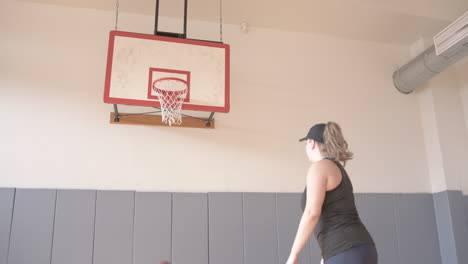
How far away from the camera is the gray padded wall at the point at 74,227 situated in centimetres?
411

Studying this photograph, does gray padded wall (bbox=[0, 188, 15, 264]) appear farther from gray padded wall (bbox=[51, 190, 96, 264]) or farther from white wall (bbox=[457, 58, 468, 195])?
white wall (bbox=[457, 58, 468, 195])

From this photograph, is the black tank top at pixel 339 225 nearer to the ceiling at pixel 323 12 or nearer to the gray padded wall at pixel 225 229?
the gray padded wall at pixel 225 229

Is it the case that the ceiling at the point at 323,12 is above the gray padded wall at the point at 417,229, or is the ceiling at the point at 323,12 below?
above

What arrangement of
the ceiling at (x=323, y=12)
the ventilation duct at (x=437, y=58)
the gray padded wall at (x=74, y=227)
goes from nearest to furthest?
the gray padded wall at (x=74, y=227)
the ventilation duct at (x=437, y=58)
the ceiling at (x=323, y=12)

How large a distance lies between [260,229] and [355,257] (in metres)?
2.34

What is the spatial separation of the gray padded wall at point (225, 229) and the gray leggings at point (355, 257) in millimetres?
2206

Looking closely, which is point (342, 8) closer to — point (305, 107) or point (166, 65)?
point (305, 107)

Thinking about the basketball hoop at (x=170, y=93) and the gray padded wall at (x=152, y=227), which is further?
the gray padded wall at (x=152, y=227)

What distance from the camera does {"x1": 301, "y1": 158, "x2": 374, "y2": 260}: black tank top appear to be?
233 centimetres

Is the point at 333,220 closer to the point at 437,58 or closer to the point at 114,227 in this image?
the point at 114,227

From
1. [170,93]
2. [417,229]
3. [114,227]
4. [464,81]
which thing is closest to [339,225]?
[170,93]

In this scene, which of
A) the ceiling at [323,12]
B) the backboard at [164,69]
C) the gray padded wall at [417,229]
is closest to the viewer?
the backboard at [164,69]

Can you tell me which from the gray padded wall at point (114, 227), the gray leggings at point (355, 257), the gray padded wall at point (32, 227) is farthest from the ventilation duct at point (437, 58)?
the gray padded wall at point (32, 227)

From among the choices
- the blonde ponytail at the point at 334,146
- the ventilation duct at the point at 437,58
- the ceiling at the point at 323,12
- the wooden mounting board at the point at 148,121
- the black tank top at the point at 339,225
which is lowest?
the black tank top at the point at 339,225
